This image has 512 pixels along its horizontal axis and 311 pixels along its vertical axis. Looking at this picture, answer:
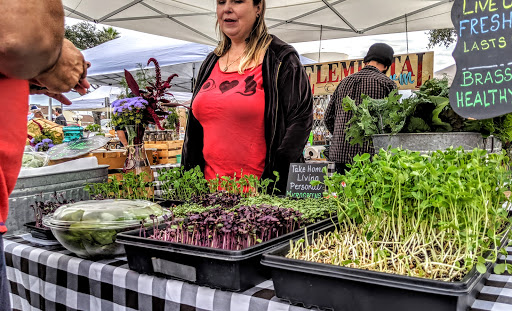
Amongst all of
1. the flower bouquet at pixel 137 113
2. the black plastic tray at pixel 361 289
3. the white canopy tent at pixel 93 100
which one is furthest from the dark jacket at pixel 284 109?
the white canopy tent at pixel 93 100

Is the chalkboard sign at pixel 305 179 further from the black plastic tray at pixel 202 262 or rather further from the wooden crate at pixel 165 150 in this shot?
the wooden crate at pixel 165 150

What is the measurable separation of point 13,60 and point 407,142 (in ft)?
4.39

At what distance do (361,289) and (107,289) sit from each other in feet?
2.62

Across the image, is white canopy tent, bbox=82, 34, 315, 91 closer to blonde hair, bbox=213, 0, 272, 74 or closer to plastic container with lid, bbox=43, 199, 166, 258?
blonde hair, bbox=213, 0, 272, 74

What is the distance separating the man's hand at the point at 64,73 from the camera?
3.26 feet

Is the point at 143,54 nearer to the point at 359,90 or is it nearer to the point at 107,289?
the point at 359,90

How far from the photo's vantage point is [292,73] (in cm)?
235

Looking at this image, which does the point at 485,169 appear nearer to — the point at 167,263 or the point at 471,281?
the point at 471,281

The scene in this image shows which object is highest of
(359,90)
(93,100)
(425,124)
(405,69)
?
(93,100)

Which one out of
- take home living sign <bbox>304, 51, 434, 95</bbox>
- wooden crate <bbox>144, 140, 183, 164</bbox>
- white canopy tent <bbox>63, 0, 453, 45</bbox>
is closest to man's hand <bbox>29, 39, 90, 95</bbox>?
wooden crate <bbox>144, 140, 183, 164</bbox>

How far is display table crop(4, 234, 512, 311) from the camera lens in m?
1.02

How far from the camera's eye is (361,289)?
877 millimetres

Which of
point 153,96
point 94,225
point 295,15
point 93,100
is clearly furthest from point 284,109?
point 93,100

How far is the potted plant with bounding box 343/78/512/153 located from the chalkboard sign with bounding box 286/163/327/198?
27 centimetres
